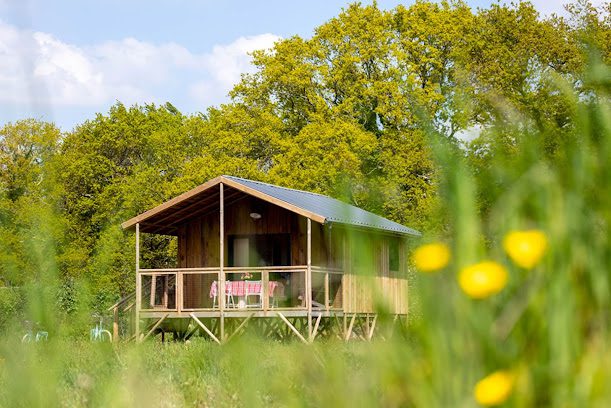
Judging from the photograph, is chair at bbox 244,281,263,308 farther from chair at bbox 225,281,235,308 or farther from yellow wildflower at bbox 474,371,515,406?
yellow wildflower at bbox 474,371,515,406

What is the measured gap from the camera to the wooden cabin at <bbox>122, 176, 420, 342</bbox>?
62.7ft

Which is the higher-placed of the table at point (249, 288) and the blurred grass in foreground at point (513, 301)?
the table at point (249, 288)

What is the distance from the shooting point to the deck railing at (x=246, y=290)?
19078 mm

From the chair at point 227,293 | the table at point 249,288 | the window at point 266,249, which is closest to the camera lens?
the table at point 249,288

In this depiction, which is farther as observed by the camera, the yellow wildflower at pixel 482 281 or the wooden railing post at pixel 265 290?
the wooden railing post at pixel 265 290

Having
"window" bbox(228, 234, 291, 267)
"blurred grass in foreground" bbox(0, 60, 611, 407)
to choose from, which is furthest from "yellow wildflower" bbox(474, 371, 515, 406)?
"window" bbox(228, 234, 291, 267)

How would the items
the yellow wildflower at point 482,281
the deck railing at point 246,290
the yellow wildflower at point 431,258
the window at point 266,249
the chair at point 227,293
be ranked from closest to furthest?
the yellow wildflower at point 482,281, the yellow wildflower at point 431,258, the deck railing at point 246,290, the chair at point 227,293, the window at point 266,249

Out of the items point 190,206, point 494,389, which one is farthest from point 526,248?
point 190,206

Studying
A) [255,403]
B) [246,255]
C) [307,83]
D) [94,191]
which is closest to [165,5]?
[255,403]

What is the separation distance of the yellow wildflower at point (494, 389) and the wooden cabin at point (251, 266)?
16593 mm

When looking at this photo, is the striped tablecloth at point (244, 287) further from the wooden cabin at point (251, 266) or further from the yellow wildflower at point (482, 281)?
the yellow wildflower at point (482, 281)

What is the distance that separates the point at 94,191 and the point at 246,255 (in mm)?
16316

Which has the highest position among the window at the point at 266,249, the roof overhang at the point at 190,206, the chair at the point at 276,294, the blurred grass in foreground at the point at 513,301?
the roof overhang at the point at 190,206

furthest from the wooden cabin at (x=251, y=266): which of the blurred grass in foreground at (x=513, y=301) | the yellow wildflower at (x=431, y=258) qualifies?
the yellow wildflower at (x=431, y=258)
